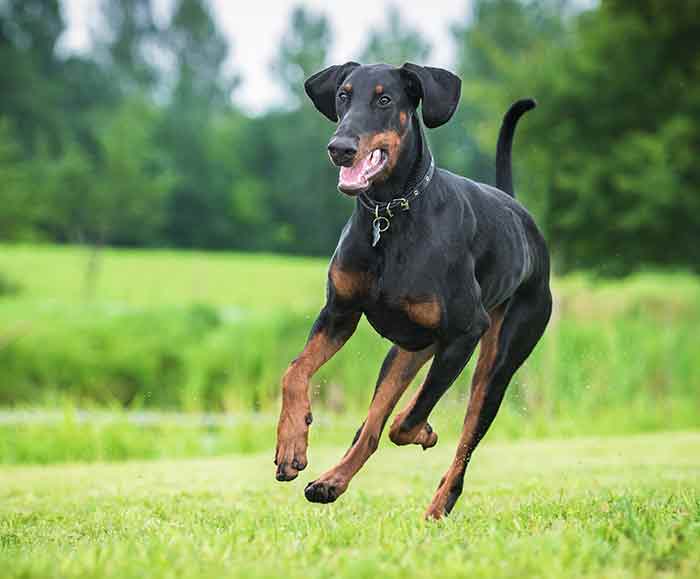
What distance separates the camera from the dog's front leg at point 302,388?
13.4 ft

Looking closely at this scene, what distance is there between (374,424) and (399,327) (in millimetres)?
446

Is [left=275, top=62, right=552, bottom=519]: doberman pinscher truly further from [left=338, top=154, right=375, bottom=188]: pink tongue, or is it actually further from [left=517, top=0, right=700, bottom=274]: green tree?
[left=517, top=0, right=700, bottom=274]: green tree

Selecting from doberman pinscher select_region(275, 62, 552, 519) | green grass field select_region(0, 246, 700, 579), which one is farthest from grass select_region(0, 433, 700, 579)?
doberman pinscher select_region(275, 62, 552, 519)

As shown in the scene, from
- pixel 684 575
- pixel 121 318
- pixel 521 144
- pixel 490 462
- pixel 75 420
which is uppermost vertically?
pixel 684 575

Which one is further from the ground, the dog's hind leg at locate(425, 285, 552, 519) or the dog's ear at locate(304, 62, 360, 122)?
the dog's ear at locate(304, 62, 360, 122)

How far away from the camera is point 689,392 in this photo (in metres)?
13.3

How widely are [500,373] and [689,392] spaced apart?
29.2 ft

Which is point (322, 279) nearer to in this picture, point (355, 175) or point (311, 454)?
point (311, 454)

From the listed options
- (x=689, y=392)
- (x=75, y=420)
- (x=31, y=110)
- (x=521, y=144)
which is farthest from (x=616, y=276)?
(x=31, y=110)

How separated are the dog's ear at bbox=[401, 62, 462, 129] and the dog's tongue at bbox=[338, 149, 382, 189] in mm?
373

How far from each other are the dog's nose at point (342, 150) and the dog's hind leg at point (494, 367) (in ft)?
5.27

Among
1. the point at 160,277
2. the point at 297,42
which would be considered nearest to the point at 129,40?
the point at 297,42

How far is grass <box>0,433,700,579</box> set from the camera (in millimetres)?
3336

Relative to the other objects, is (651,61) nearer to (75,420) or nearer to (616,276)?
(616,276)
